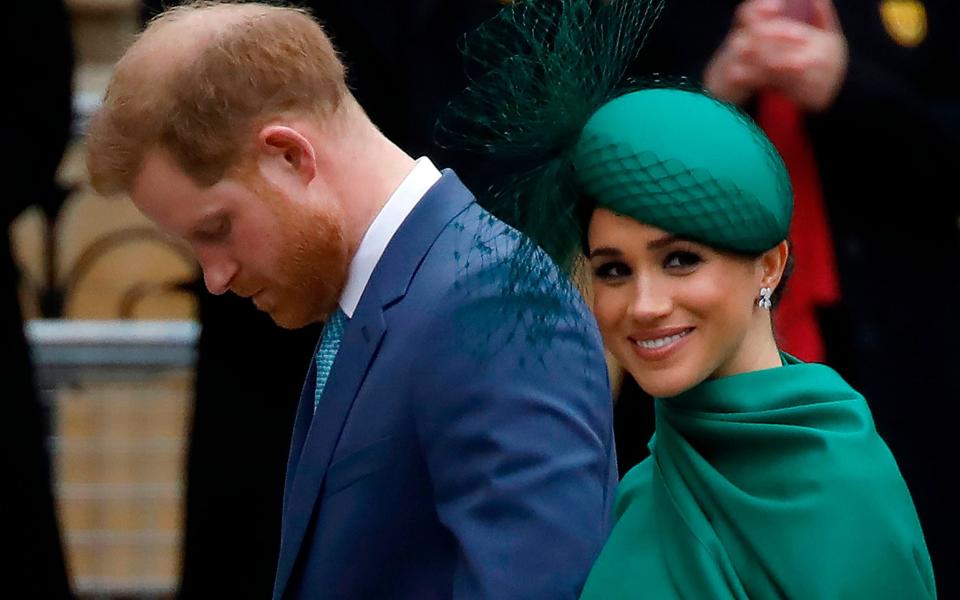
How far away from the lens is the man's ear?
9.02 feet

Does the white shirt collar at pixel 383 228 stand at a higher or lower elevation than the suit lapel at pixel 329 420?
higher

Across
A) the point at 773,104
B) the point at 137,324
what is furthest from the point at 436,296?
the point at 137,324

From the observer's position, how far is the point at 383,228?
2.80 meters

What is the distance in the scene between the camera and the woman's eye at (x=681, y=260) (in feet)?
7.63

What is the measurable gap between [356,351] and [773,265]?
60cm

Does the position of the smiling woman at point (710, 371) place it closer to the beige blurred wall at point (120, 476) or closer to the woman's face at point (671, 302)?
the woman's face at point (671, 302)

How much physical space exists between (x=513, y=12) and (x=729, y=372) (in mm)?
529

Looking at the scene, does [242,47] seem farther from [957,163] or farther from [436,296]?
[957,163]

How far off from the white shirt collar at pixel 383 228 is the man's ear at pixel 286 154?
4.2 inches

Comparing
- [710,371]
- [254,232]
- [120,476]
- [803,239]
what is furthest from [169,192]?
[120,476]

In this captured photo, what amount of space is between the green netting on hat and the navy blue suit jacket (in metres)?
0.17

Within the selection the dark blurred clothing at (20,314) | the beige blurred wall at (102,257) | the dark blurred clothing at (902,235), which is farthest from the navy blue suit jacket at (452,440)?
the beige blurred wall at (102,257)

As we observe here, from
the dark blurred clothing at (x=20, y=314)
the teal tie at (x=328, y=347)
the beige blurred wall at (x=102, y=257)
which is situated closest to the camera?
the teal tie at (x=328, y=347)

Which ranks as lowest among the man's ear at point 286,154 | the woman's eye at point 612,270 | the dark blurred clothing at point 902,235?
the dark blurred clothing at point 902,235
